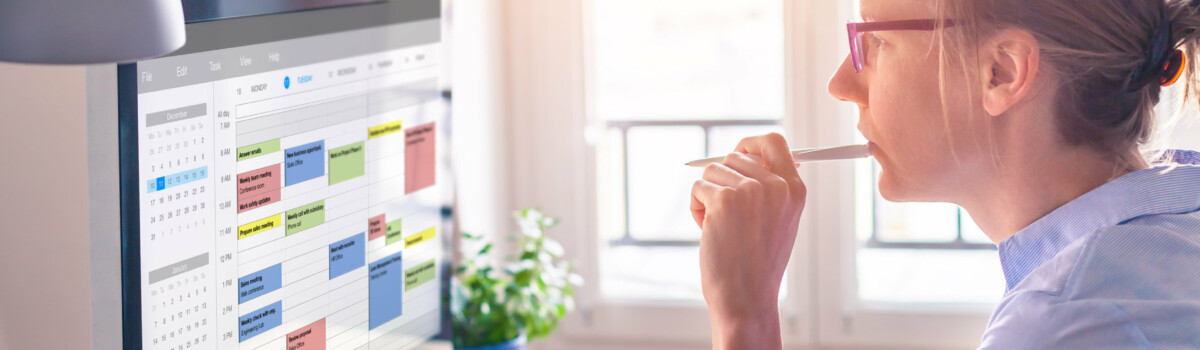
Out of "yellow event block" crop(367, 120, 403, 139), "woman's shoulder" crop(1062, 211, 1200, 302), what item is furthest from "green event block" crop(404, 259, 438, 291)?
"woman's shoulder" crop(1062, 211, 1200, 302)

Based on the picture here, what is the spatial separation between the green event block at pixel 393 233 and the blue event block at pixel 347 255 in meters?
0.04

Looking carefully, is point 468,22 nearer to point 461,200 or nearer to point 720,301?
point 461,200

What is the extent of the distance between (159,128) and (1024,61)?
2.09ft

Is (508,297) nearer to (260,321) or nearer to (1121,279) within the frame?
(260,321)

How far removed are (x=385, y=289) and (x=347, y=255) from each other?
0.28ft

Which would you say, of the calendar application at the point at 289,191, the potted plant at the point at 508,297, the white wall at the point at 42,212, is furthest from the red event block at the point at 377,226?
the potted plant at the point at 508,297

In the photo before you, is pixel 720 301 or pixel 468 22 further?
pixel 468 22

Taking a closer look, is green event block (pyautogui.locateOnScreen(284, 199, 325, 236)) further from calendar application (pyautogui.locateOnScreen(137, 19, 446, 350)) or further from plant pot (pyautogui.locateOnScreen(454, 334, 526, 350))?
plant pot (pyautogui.locateOnScreen(454, 334, 526, 350))

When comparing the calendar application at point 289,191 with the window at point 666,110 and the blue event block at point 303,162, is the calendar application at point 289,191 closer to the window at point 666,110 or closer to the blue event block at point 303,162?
the blue event block at point 303,162

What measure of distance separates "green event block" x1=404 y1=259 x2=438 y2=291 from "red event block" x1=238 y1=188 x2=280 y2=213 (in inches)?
9.2

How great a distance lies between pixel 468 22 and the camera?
2.17m

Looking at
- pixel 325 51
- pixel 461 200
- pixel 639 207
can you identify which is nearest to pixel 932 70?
pixel 325 51

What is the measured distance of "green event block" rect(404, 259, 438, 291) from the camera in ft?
3.31

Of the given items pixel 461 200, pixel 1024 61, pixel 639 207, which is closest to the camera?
pixel 1024 61
